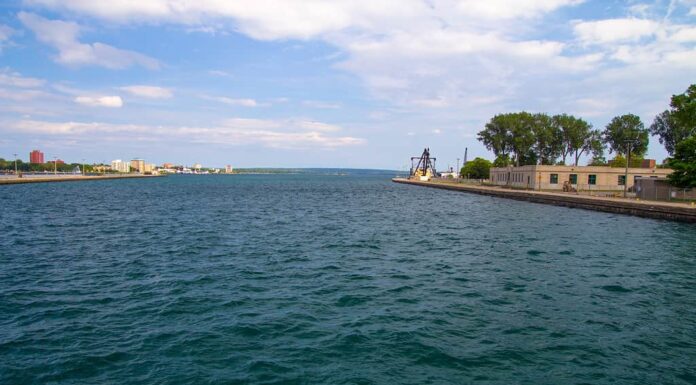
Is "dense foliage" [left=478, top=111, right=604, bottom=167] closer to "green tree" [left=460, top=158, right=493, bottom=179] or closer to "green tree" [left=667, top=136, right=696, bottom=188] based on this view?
"green tree" [left=460, top=158, right=493, bottom=179]

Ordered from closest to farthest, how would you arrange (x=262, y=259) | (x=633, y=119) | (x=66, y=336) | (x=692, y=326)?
(x=66, y=336)
(x=692, y=326)
(x=262, y=259)
(x=633, y=119)

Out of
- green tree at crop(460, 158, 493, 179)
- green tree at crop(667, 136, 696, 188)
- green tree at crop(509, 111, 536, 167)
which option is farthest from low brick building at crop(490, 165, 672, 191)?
green tree at crop(460, 158, 493, 179)

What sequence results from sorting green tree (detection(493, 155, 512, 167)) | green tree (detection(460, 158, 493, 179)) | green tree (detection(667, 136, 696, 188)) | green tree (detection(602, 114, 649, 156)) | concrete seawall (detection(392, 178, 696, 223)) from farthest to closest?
green tree (detection(460, 158, 493, 179)), green tree (detection(493, 155, 512, 167)), green tree (detection(602, 114, 649, 156)), green tree (detection(667, 136, 696, 188)), concrete seawall (detection(392, 178, 696, 223))

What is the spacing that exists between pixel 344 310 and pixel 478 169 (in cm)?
16594

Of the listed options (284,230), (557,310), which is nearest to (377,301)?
(557,310)

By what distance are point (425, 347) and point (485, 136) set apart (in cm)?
13113

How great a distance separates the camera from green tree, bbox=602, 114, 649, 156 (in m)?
121

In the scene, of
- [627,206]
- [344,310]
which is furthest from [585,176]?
[344,310]

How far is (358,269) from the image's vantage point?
23.0m

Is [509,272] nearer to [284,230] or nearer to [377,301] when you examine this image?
[377,301]

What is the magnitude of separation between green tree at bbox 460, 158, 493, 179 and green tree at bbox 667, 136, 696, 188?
375 ft

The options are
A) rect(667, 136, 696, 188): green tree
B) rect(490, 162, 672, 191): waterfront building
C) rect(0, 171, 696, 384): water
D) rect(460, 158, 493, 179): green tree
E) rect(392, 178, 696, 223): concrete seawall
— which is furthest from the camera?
rect(460, 158, 493, 179): green tree

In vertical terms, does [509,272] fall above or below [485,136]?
below

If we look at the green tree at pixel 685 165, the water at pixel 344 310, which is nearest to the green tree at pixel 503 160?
the green tree at pixel 685 165
